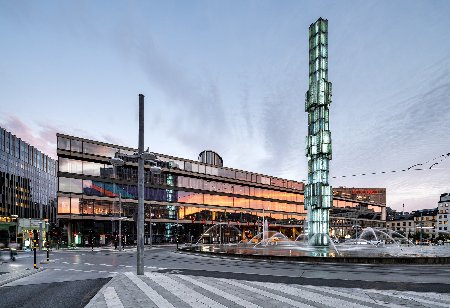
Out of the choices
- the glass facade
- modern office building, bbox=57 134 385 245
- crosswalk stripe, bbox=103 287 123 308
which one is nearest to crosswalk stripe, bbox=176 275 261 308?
crosswalk stripe, bbox=103 287 123 308

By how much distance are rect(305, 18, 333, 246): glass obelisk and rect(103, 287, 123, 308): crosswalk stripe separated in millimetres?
33510

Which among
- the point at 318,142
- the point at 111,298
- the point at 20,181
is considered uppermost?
the point at 318,142

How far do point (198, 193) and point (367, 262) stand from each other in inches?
2412

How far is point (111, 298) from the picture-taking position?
1091 centimetres

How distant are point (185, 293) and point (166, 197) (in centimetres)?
6630

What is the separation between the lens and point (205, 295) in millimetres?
11523

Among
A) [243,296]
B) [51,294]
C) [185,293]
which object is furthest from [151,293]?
[51,294]

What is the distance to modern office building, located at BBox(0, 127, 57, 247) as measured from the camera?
120m

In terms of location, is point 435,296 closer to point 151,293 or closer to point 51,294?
point 151,293

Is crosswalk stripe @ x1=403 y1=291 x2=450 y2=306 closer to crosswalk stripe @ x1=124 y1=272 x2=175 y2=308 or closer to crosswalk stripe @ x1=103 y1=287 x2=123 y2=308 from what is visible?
crosswalk stripe @ x1=124 y1=272 x2=175 y2=308

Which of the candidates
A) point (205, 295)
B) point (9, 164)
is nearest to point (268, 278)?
point (205, 295)

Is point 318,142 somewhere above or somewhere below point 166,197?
above

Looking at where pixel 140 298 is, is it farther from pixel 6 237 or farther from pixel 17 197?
pixel 17 197

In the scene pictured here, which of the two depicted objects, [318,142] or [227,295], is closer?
[227,295]
